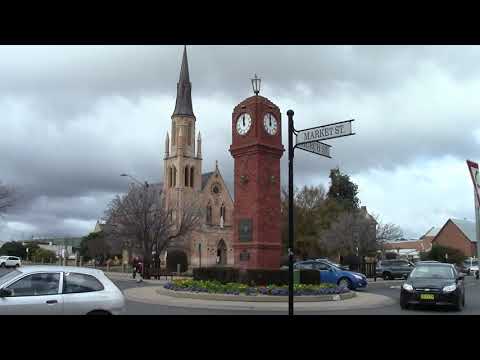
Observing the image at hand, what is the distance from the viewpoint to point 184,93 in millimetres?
96750

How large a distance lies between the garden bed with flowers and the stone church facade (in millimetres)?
64223

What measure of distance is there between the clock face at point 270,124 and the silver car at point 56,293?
1391 cm

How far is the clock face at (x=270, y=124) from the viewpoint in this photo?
2241 centimetres

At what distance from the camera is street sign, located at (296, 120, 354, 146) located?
875cm

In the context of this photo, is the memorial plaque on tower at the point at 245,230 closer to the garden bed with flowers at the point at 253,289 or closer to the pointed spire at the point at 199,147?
the garden bed with flowers at the point at 253,289

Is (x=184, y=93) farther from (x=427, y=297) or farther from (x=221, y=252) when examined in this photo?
(x=427, y=297)

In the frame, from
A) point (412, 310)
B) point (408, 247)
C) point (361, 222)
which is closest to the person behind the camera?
point (412, 310)

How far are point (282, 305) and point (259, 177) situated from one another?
5.81m

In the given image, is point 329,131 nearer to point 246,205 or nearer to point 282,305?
point 282,305

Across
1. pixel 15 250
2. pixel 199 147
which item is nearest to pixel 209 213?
pixel 199 147

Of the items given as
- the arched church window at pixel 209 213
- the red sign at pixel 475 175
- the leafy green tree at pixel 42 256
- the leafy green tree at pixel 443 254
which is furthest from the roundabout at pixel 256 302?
the leafy green tree at pixel 42 256

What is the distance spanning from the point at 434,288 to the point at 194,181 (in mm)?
78368
